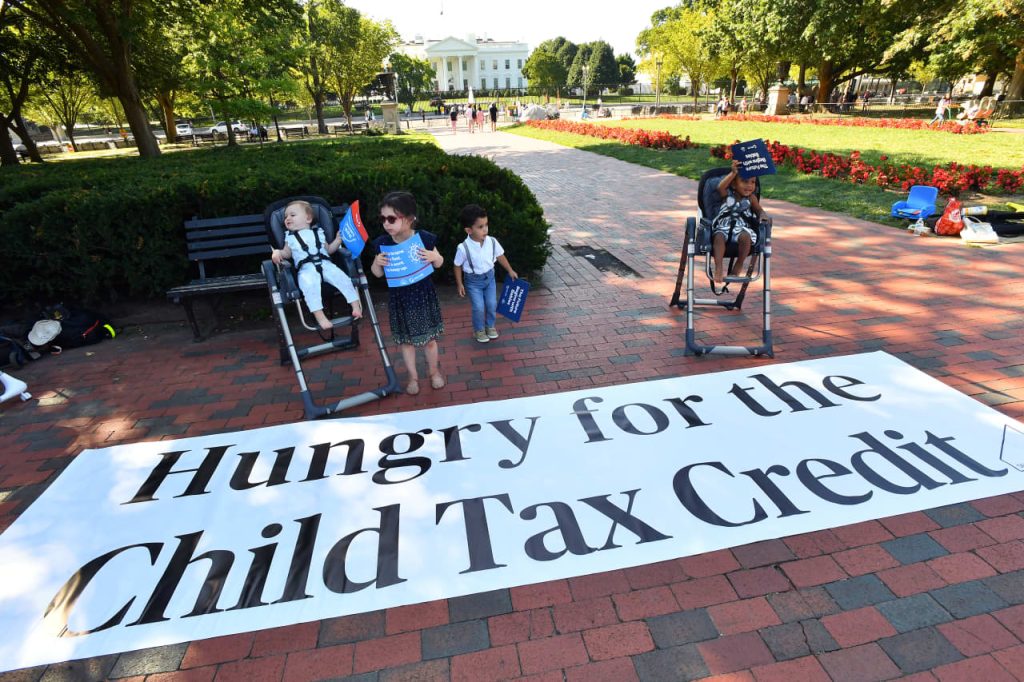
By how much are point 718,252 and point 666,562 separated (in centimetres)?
289

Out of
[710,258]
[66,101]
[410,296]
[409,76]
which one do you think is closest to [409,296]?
[410,296]

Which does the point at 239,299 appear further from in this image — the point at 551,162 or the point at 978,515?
the point at 551,162

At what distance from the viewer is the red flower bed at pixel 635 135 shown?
1808 centimetres

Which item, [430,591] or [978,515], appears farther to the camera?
[978,515]

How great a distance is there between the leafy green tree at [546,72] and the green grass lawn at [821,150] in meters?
60.1

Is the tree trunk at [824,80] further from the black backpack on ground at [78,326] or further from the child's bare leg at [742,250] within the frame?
the black backpack on ground at [78,326]

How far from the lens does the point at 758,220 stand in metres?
4.58

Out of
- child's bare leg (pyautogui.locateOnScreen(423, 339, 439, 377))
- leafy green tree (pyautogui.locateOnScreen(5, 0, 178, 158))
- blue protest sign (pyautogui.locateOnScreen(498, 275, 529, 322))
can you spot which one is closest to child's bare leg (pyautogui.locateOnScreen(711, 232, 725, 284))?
blue protest sign (pyautogui.locateOnScreen(498, 275, 529, 322))

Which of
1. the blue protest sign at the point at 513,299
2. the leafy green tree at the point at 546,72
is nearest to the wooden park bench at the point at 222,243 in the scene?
the blue protest sign at the point at 513,299

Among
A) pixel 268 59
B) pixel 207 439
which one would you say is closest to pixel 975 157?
pixel 207 439

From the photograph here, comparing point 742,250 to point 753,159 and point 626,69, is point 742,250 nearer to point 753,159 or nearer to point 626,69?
point 753,159

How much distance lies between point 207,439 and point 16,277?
373 cm

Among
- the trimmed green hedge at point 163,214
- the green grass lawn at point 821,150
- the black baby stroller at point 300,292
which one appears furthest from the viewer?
the green grass lawn at point 821,150

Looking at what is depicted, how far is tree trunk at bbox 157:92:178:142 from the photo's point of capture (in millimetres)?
31475
